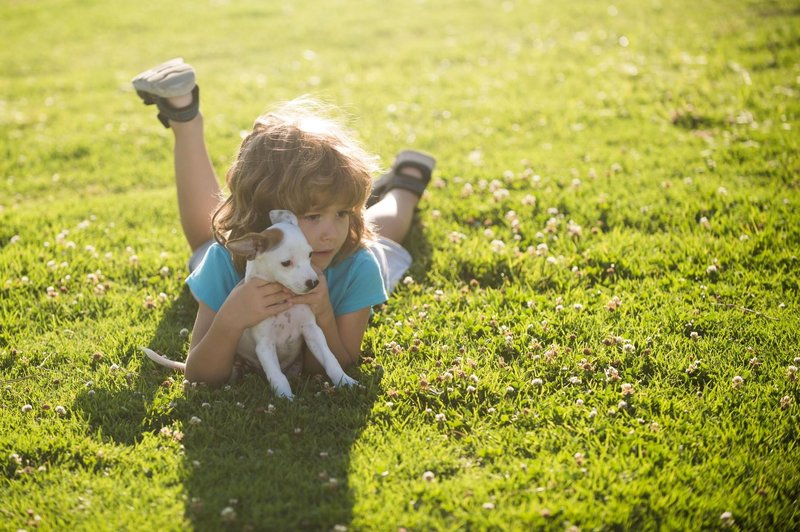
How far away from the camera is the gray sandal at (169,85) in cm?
611

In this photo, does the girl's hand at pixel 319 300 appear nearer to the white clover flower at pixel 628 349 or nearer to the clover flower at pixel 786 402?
the white clover flower at pixel 628 349

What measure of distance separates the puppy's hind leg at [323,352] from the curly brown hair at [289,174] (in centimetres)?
63

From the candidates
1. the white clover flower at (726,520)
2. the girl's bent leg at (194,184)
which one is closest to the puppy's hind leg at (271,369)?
the girl's bent leg at (194,184)

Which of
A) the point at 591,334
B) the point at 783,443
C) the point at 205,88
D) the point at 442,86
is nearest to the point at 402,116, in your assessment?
the point at 442,86

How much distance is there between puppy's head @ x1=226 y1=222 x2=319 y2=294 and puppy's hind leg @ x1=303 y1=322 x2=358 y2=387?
487 millimetres

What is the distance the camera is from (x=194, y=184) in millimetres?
6355

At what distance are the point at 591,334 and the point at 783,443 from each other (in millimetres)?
1413

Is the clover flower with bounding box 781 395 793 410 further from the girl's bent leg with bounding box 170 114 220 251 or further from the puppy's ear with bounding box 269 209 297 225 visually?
the girl's bent leg with bounding box 170 114 220 251

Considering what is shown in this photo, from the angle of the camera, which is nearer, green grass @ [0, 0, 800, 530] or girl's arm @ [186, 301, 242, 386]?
green grass @ [0, 0, 800, 530]

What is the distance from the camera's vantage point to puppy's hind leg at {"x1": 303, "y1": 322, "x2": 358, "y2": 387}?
467cm

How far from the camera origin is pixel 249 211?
4703 mm

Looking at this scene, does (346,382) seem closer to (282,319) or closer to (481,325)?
(282,319)

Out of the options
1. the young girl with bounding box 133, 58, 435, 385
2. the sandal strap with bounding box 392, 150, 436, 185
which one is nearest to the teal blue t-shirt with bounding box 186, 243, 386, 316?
the young girl with bounding box 133, 58, 435, 385

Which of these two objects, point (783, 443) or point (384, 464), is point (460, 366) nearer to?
point (384, 464)
